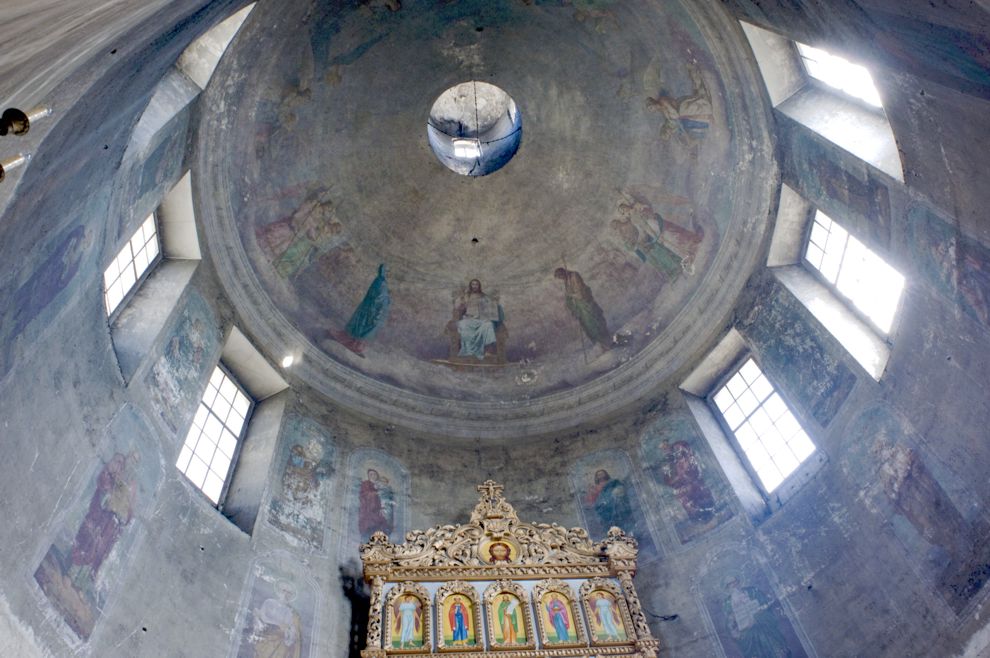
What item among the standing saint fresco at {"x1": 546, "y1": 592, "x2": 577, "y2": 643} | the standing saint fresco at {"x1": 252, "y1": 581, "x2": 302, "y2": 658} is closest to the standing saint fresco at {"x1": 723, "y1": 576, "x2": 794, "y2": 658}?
the standing saint fresco at {"x1": 546, "y1": 592, "x2": 577, "y2": 643}

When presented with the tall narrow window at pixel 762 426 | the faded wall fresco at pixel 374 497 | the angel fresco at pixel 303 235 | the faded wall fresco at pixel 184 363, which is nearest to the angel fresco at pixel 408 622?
the faded wall fresco at pixel 374 497

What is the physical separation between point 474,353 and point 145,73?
8783 mm

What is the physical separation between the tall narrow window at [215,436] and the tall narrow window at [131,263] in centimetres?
196

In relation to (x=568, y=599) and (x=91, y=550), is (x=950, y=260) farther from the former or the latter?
(x=91, y=550)

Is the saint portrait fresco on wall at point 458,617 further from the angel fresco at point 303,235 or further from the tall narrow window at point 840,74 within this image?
the tall narrow window at point 840,74

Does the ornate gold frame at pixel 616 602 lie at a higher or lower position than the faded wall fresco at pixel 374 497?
lower

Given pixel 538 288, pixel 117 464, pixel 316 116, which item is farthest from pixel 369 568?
pixel 316 116

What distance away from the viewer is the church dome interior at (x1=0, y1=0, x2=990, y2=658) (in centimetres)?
834

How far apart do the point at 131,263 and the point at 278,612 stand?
505 cm

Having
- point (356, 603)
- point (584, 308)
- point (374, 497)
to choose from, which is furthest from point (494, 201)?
point (356, 603)

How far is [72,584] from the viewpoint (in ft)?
27.1

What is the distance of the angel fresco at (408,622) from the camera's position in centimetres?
1026

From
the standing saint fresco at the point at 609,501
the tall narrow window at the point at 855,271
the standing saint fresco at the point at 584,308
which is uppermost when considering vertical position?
the standing saint fresco at the point at 584,308

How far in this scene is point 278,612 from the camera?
1062 cm
